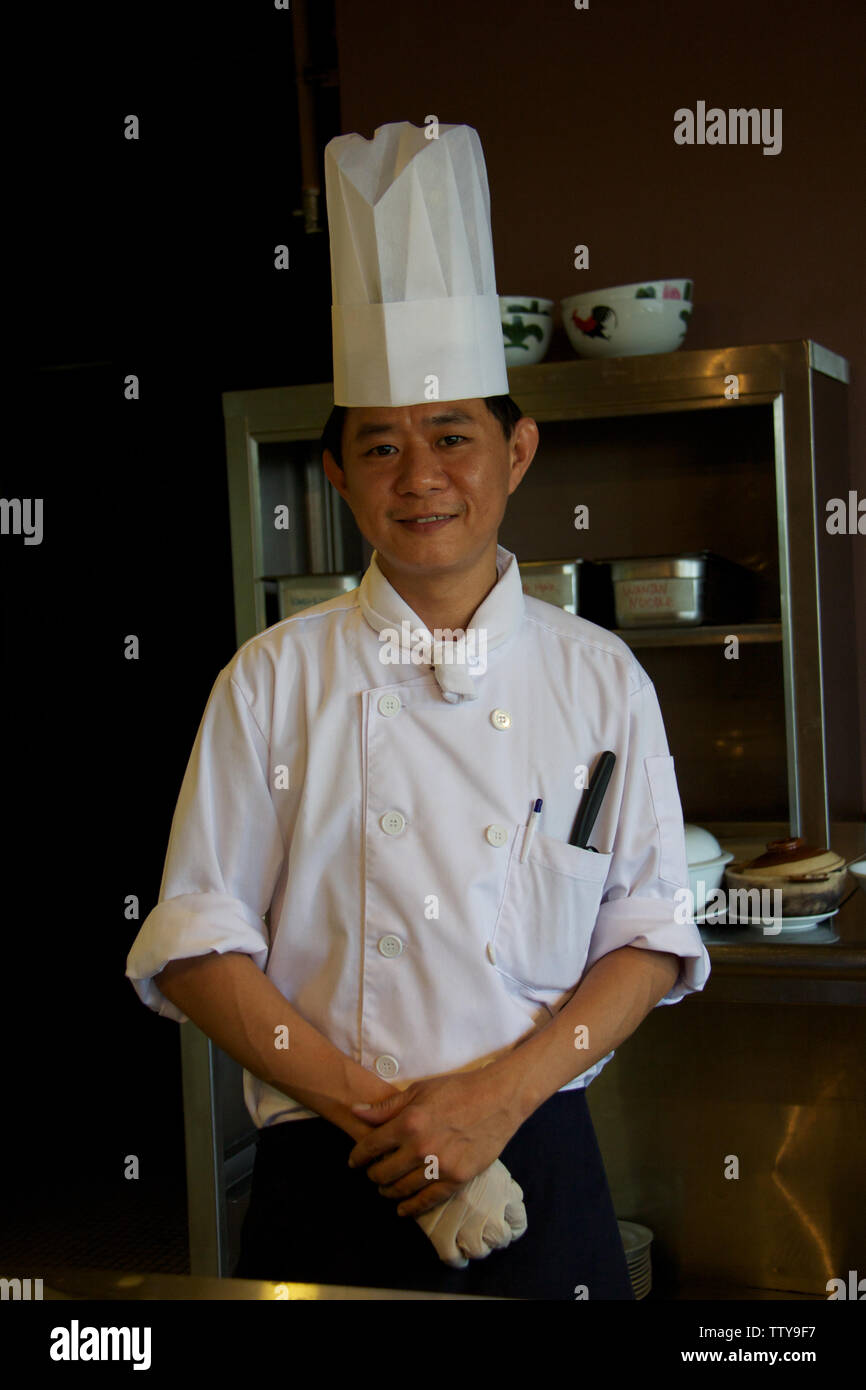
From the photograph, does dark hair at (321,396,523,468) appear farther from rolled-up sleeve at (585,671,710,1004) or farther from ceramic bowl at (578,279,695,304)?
ceramic bowl at (578,279,695,304)

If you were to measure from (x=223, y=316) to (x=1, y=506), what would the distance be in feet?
3.36

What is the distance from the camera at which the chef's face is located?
1381 millimetres

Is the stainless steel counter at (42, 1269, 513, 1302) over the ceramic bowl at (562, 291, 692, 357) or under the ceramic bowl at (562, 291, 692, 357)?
under

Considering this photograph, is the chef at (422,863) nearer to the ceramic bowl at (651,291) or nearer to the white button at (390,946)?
the white button at (390,946)

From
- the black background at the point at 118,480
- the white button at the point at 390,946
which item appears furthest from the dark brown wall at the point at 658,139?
the white button at the point at 390,946

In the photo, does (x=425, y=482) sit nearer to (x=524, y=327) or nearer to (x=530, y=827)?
A: (x=530, y=827)

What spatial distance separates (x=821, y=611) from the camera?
8.32 ft

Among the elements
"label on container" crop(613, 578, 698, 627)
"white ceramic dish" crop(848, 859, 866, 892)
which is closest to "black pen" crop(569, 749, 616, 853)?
"white ceramic dish" crop(848, 859, 866, 892)

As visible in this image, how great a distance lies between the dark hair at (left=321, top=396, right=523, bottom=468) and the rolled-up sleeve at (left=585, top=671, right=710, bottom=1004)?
0.32 metres

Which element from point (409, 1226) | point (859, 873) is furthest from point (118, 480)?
point (409, 1226)

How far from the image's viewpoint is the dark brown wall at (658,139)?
2.78 meters

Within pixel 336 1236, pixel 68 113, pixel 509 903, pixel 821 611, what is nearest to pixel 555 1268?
pixel 336 1236

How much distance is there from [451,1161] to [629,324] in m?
1.86

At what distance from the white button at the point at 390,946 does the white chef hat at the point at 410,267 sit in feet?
1.70
